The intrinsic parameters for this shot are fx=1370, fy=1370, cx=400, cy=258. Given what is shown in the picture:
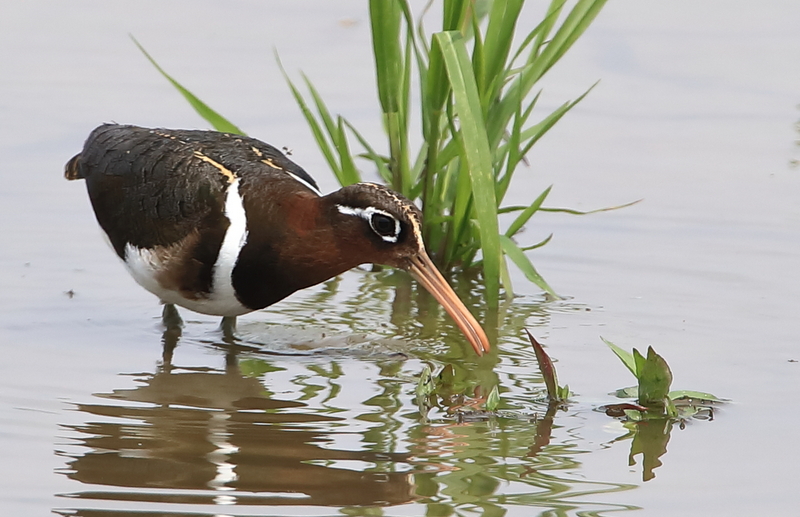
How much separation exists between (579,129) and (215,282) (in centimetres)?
347

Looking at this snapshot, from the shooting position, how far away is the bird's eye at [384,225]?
17.4ft

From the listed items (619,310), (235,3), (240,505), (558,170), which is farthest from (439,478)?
(235,3)

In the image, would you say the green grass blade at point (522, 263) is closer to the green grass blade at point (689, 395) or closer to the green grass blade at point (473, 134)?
the green grass blade at point (473, 134)

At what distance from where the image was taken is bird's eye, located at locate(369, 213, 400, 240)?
17.4ft

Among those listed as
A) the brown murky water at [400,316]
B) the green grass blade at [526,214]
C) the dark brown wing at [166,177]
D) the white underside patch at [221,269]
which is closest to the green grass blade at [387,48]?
the dark brown wing at [166,177]

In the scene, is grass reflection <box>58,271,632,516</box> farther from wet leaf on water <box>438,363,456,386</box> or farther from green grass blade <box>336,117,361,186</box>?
green grass blade <box>336,117,361,186</box>

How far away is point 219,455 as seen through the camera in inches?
182

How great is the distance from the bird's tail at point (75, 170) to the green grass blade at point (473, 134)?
1800 mm

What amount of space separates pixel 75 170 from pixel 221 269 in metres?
1.27

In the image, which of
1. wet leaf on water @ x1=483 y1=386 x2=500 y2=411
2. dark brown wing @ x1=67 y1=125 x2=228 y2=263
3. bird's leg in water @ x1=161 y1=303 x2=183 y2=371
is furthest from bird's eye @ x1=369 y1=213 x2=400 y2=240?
bird's leg in water @ x1=161 y1=303 x2=183 y2=371

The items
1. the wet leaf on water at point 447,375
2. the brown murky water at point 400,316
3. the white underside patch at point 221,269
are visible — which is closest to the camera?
the brown murky water at point 400,316

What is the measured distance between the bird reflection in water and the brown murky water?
1cm

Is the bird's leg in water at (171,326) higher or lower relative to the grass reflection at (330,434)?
higher

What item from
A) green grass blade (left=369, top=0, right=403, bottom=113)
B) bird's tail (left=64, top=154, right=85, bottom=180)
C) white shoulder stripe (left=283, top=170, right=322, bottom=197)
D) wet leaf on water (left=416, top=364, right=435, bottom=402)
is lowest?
wet leaf on water (left=416, top=364, right=435, bottom=402)
